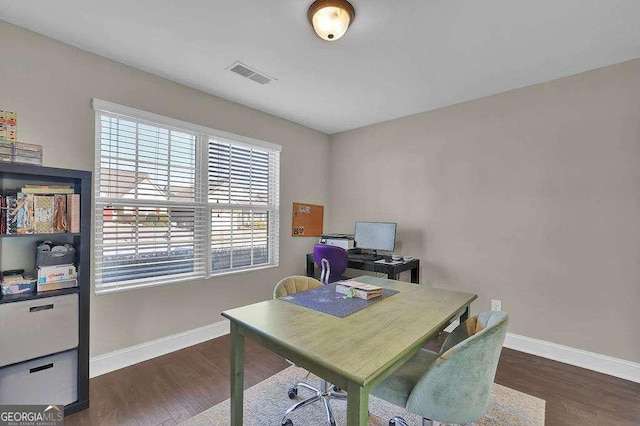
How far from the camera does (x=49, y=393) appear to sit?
1.75 meters

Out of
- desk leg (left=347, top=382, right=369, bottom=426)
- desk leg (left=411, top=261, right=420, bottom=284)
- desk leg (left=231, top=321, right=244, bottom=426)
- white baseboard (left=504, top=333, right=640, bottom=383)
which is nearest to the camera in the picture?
desk leg (left=347, top=382, right=369, bottom=426)

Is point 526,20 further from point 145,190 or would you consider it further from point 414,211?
point 145,190

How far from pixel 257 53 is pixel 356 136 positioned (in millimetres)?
2044

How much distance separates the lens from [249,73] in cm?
249

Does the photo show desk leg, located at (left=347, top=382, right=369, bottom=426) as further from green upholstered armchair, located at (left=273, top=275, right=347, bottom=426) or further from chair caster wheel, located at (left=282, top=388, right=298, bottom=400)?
chair caster wheel, located at (left=282, top=388, right=298, bottom=400)

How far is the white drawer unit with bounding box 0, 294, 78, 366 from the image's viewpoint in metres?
1.61

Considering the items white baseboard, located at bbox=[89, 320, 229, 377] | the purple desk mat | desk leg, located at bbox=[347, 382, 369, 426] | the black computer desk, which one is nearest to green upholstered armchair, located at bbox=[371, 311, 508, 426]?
desk leg, located at bbox=[347, 382, 369, 426]

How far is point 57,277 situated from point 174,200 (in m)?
1.05

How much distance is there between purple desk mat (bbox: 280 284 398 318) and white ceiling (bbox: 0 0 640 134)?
68.6 inches

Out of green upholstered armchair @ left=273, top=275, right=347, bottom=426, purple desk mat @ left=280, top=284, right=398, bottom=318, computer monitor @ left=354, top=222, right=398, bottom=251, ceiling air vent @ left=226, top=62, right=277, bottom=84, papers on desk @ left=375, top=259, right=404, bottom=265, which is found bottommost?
green upholstered armchair @ left=273, top=275, right=347, bottom=426

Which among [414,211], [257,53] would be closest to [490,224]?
[414,211]

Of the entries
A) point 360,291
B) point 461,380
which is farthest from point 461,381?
point 360,291

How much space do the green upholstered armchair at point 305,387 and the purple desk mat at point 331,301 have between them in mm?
178

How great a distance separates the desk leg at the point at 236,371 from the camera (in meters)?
1.49
